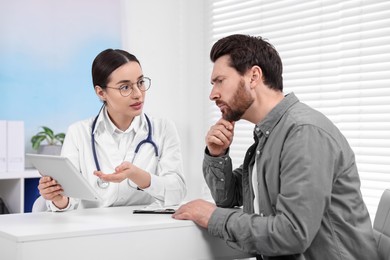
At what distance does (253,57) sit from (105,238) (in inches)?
30.1

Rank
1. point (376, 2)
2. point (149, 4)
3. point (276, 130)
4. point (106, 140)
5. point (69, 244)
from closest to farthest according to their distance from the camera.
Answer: point (69, 244) < point (276, 130) < point (106, 140) < point (376, 2) < point (149, 4)

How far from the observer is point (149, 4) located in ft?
14.3

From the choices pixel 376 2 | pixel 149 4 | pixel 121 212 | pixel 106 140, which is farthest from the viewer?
pixel 149 4

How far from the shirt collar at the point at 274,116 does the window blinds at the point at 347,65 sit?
1261mm

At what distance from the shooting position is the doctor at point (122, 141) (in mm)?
2580

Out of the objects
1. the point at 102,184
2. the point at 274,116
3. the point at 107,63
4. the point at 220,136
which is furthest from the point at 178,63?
the point at 274,116

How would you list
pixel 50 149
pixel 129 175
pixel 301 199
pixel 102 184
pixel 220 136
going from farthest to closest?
pixel 50 149 → pixel 102 184 → pixel 129 175 → pixel 220 136 → pixel 301 199

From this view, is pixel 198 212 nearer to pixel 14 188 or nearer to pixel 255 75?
pixel 255 75

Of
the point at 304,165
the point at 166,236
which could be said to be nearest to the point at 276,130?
the point at 304,165

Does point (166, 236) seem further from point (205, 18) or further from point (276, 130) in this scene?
point (205, 18)

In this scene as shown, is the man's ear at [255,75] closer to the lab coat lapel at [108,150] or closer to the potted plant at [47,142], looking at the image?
the lab coat lapel at [108,150]

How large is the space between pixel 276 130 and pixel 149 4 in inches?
105

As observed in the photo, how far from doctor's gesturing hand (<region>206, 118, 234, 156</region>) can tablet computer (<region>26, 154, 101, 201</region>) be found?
1.47 ft

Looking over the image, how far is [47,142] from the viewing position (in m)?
3.90
